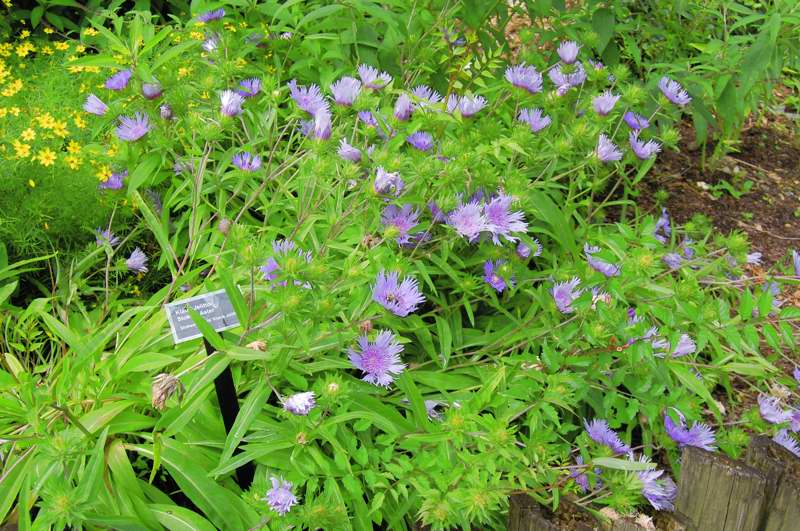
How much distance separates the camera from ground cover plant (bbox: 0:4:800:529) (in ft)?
5.21

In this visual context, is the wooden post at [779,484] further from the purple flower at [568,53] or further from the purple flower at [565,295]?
the purple flower at [568,53]

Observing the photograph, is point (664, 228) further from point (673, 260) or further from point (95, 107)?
point (95, 107)

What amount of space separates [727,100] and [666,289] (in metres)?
1.23

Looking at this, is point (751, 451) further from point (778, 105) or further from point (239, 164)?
point (778, 105)

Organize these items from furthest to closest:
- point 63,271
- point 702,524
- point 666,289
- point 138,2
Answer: point 138,2 < point 63,271 < point 666,289 < point 702,524

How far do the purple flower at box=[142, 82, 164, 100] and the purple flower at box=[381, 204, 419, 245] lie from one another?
0.71 metres

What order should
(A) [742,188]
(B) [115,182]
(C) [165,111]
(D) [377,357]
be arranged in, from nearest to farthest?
(D) [377,357]
(C) [165,111]
(B) [115,182]
(A) [742,188]

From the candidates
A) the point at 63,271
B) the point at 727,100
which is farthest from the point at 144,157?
the point at 727,100

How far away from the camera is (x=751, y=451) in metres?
1.77

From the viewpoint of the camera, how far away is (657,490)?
171 cm

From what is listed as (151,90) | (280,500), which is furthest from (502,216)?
(151,90)

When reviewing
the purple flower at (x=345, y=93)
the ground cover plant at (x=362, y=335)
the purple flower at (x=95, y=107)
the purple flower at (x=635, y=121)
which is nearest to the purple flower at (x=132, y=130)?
the ground cover plant at (x=362, y=335)

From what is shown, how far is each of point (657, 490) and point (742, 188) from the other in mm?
2431

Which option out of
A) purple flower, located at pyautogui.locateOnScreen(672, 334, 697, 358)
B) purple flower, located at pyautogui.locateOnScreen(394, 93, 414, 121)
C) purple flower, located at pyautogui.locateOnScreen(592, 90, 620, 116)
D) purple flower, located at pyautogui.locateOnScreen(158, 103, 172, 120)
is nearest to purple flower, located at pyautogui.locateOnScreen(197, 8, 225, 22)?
purple flower, located at pyautogui.locateOnScreen(158, 103, 172, 120)
